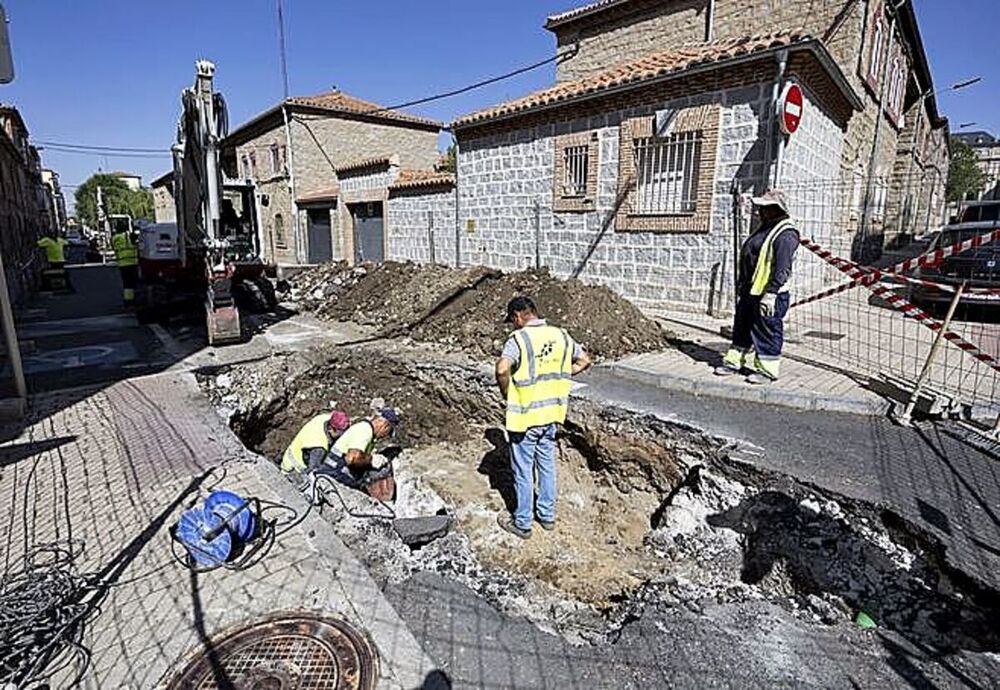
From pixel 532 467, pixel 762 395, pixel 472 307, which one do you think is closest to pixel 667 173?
pixel 472 307

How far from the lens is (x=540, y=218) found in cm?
1147

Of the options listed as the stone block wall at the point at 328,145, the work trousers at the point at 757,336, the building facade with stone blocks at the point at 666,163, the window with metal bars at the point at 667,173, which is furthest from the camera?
the stone block wall at the point at 328,145

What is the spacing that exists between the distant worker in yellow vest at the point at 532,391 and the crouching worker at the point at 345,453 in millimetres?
1459

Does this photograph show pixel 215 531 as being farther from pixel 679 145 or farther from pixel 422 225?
pixel 422 225

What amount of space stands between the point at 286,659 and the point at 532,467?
7.73ft

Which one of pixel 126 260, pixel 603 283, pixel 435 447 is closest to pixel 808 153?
pixel 603 283

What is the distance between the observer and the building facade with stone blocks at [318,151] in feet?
69.7

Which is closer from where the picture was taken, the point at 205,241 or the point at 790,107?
the point at 790,107

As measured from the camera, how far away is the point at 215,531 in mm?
3037

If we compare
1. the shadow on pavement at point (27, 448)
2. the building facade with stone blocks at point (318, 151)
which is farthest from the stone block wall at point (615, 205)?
the building facade with stone blocks at point (318, 151)

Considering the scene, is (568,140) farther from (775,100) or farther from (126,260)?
(126,260)

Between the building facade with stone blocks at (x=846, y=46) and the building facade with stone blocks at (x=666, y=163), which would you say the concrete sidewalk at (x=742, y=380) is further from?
the building facade with stone blocks at (x=846, y=46)

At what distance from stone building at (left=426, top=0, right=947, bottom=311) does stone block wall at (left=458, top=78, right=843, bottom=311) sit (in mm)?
28

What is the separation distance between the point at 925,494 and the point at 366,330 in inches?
330
